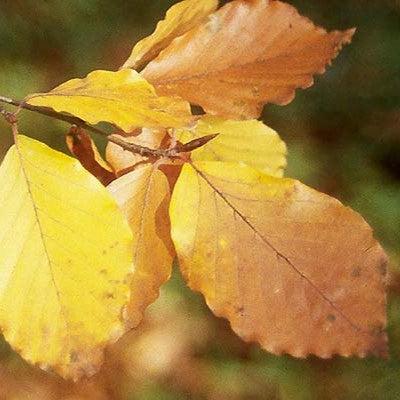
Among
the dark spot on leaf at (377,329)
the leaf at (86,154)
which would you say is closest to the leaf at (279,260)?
the dark spot on leaf at (377,329)

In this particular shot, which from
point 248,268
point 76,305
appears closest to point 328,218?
point 248,268

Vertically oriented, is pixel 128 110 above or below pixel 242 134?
above

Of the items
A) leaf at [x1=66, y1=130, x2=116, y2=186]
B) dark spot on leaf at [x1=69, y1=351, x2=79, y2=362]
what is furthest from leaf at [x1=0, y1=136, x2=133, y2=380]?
leaf at [x1=66, y1=130, x2=116, y2=186]

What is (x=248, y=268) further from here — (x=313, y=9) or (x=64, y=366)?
(x=313, y=9)

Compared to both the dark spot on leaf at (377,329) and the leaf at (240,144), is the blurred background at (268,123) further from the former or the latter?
the dark spot on leaf at (377,329)

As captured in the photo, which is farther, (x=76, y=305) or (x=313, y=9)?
(x=313, y=9)

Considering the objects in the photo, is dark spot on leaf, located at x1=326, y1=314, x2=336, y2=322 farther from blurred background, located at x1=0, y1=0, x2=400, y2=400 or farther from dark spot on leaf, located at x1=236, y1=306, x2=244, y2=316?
blurred background, located at x1=0, y1=0, x2=400, y2=400
